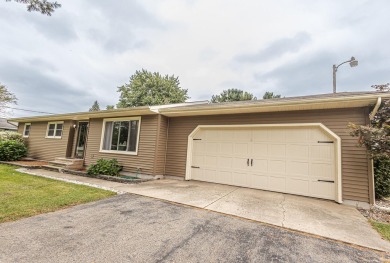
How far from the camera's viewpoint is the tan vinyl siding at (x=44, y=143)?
10.8 m

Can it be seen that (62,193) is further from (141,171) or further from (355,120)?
(355,120)

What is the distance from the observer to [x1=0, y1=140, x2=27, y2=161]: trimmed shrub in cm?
1026

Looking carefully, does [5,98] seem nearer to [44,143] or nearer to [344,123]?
[44,143]

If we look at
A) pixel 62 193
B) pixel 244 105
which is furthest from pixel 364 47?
pixel 62 193

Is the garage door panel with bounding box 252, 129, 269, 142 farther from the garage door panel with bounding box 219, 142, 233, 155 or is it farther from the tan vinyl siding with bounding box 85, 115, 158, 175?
the tan vinyl siding with bounding box 85, 115, 158, 175

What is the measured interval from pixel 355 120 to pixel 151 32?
10.9 metres

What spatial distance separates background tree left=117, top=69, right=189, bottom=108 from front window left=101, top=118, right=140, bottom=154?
16642 mm

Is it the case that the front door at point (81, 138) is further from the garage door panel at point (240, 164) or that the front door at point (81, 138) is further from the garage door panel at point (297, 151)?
the garage door panel at point (297, 151)

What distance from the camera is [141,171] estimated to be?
7.58 meters

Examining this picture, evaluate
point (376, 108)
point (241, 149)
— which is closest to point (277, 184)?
point (241, 149)

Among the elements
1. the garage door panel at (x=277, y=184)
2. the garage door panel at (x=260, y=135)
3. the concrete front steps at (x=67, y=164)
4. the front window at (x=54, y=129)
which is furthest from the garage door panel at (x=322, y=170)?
the front window at (x=54, y=129)

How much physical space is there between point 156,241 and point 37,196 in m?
3.86

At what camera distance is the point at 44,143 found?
1171cm

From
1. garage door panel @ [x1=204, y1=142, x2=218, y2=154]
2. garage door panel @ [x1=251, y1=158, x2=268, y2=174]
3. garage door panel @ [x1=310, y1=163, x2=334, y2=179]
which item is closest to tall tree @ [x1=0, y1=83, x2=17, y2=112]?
garage door panel @ [x1=204, y1=142, x2=218, y2=154]
